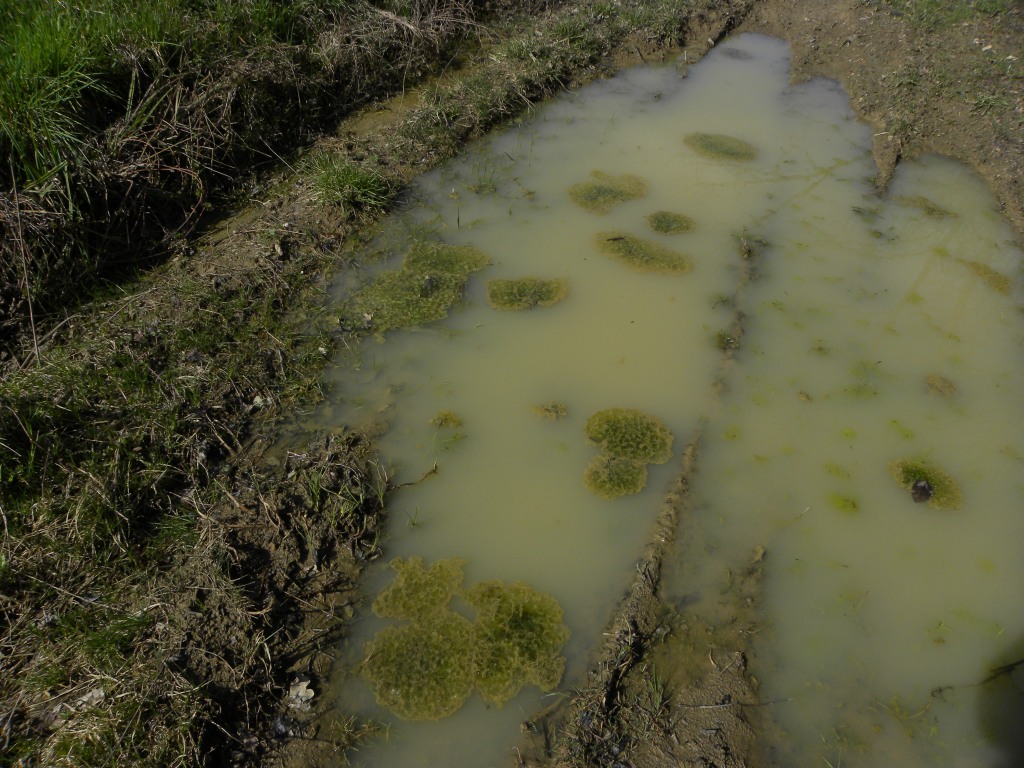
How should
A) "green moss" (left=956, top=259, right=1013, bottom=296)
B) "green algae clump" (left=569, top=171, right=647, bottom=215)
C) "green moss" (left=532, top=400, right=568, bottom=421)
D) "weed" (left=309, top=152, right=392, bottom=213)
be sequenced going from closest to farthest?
"green moss" (left=532, top=400, right=568, bottom=421)
"green moss" (left=956, top=259, right=1013, bottom=296)
"weed" (left=309, top=152, right=392, bottom=213)
"green algae clump" (left=569, top=171, right=647, bottom=215)

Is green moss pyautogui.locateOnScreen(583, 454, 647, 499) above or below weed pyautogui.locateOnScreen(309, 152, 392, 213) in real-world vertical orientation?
below

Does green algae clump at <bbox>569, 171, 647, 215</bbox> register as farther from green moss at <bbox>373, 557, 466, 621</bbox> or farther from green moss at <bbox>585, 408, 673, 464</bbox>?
green moss at <bbox>373, 557, 466, 621</bbox>

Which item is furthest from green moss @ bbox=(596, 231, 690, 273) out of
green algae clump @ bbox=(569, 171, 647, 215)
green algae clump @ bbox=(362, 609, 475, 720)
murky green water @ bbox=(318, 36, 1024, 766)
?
green algae clump @ bbox=(362, 609, 475, 720)

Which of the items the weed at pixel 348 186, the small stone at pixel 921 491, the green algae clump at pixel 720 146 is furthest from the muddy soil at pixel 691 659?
the weed at pixel 348 186

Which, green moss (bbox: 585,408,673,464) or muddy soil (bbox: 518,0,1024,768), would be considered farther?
green moss (bbox: 585,408,673,464)

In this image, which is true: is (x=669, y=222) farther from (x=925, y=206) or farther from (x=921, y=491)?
(x=921, y=491)

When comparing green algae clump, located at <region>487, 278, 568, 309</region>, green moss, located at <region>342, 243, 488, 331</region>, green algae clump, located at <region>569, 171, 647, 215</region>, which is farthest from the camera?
green algae clump, located at <region>569, 171, 647, 215</region>

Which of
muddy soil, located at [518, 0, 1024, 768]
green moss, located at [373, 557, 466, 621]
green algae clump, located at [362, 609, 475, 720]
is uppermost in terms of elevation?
muddy soil, located at [518, 0, 1024, 768]
